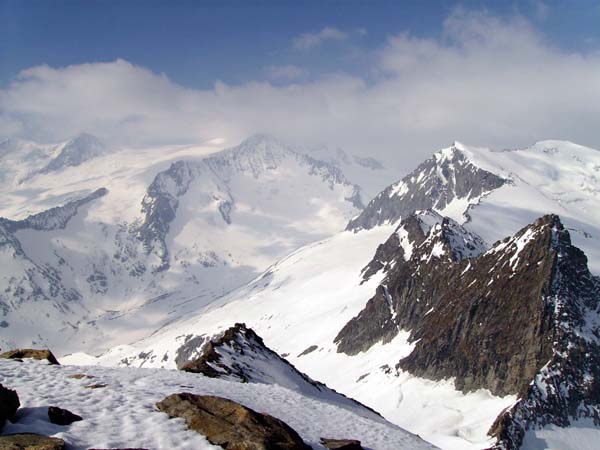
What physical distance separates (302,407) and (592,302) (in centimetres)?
11821

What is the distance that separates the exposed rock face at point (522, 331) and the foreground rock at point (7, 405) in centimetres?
9183

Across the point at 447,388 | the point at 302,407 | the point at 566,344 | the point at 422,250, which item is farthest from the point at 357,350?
the point at 302,407

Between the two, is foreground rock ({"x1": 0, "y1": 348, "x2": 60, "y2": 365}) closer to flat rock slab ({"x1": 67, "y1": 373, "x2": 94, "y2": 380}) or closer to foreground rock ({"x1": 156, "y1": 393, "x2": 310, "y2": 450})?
flat rock slab ({"x1": 67, "y1": 373, "x2": 94, "y2": 380})

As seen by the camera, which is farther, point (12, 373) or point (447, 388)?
point (447, 388)

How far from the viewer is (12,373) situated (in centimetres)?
2580

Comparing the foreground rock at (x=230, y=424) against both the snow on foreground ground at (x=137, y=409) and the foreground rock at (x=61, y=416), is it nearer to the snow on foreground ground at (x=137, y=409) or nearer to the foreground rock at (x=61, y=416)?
the snow on foreground ground at (x=137, y=409)

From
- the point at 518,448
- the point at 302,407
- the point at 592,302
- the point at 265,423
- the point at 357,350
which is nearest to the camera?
the point at 265,423

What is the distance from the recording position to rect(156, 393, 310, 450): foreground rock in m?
19.7

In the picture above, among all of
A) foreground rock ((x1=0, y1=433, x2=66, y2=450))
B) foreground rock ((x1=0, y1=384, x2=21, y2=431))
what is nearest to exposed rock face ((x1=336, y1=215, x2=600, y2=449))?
foreground rock ((x1=0, y1=384, x2=21, y2=431))

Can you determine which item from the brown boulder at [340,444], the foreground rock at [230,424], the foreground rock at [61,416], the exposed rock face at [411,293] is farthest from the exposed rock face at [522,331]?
the foreground rock at [61,416]

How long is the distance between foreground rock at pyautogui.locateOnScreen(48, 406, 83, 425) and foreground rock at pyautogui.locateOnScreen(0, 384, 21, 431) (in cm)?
118

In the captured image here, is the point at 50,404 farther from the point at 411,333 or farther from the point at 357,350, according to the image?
the point at 357,350

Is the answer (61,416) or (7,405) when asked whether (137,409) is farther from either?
(7,405)

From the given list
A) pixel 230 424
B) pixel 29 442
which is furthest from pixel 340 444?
pixel 29 442
